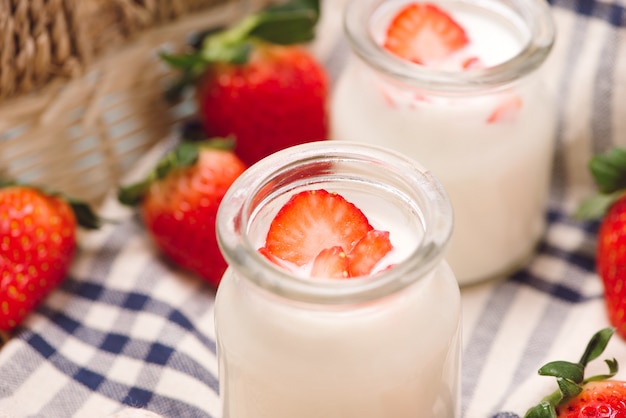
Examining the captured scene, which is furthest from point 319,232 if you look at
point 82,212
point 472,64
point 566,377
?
point 82,212

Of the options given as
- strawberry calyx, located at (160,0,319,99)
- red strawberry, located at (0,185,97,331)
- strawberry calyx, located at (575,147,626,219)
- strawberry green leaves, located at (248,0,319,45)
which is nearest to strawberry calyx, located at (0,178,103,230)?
red strawberry, located at (0,185,97,331)

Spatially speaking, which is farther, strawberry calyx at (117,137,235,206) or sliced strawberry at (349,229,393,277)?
strawberry calyx at (117,137,235,206)

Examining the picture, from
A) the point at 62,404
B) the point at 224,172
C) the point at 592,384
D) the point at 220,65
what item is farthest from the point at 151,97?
the point at 592,384

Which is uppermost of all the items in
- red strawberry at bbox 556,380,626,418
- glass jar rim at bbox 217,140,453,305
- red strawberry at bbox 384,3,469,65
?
glass jar rim at bbox 217,140,453,305

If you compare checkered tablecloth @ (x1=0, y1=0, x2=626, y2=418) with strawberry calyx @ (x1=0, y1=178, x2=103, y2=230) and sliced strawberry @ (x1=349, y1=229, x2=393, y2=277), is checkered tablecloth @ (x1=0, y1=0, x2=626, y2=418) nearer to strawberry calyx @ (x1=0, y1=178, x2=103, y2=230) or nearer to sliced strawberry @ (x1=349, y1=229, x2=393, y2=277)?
strawberry calyx @ (x1=0, y1=178, x2=103, y2=230)

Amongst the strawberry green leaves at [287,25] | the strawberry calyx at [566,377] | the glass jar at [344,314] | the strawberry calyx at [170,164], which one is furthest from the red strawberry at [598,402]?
the strawberry green leaves at [287,25]

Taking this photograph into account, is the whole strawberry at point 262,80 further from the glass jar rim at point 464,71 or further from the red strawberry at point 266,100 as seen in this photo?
the glass jar rim at point 464,71

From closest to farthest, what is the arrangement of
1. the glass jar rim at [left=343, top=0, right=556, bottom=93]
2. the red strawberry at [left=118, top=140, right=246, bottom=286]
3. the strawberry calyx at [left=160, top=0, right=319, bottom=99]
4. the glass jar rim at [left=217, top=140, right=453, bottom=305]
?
the glass jar rim at [left=217, top=140, right=453, bottom=305] < the glass jar rim at [left=343, top=0, right=556, bottom=93] < the red strawberry at [left=118, top=140, right=246, bottom=286] < the strawberry calyx at [left=160, top=0, right=319, bottom=99]
